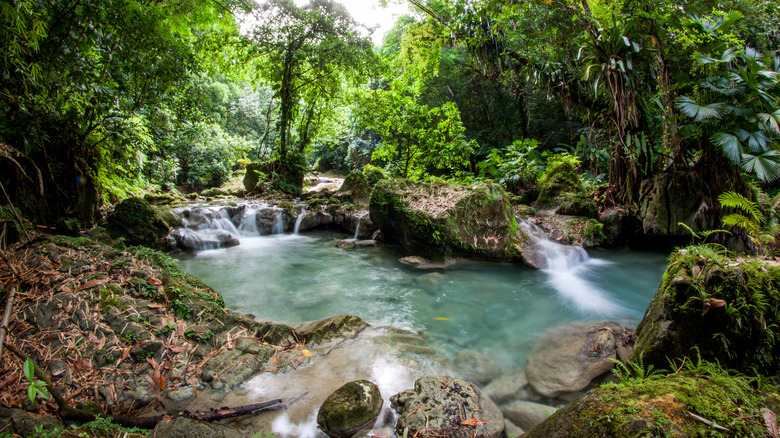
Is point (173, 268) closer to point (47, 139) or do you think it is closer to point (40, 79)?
point (40, 79)

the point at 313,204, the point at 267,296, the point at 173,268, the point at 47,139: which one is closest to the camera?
the point at 173,268

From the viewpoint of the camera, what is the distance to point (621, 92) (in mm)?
6238

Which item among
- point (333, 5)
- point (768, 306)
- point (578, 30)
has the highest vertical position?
point (333, 5)

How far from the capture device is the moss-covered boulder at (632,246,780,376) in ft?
5.65

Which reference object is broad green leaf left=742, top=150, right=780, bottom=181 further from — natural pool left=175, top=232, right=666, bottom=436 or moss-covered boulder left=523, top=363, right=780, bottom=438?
moss-covered boulder left=523, top=363, right=780, bottom=438

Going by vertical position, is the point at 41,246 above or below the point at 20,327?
above

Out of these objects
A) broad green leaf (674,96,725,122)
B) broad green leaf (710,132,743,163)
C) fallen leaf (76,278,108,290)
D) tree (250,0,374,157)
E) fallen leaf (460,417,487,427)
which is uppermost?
tree (250,0,374,157)

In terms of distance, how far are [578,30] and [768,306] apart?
27.6ft

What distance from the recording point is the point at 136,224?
21.2ft

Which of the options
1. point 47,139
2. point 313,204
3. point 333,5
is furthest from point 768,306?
point 333,5

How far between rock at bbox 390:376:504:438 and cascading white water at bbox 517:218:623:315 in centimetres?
289

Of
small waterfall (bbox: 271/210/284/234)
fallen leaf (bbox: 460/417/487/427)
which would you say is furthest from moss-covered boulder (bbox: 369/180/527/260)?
small waterfall (bbox: 271/210/284/234)

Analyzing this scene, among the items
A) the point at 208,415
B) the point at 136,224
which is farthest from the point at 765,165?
the point at 136,224

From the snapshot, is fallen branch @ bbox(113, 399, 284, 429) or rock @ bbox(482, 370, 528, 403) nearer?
fallen branch @ bbox(113, 399, 284, 429)
